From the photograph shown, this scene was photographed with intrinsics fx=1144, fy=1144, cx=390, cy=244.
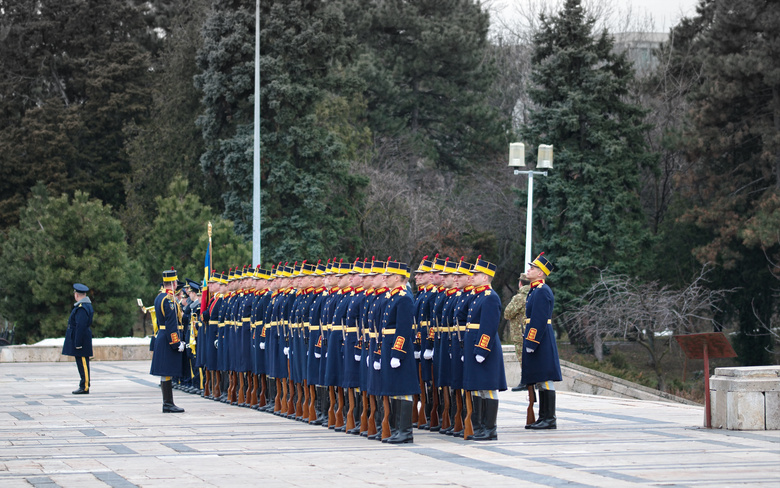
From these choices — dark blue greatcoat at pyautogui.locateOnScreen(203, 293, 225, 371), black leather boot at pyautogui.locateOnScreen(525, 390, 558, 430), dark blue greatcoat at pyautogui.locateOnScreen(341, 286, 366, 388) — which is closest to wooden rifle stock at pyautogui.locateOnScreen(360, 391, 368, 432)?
dark blue greatcoat at pyautogui.locateOnScreen(341, 286, 366, 388)

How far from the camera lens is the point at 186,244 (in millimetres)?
35031

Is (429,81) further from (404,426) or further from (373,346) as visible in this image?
(404,426)

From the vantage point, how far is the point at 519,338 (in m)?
20.1

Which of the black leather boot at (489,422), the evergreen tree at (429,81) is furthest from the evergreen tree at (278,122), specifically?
the black leather boot at (489,422)

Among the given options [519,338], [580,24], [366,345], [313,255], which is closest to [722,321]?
[580,24]

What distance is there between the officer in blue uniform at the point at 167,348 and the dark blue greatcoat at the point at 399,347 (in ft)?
15.7

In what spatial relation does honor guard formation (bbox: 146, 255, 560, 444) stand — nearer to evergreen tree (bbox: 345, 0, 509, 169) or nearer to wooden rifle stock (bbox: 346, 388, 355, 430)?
wooden rifle stock (bbox: 346, 388, 355, 430)

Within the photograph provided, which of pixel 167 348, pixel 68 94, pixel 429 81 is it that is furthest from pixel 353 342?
pixel 68 94

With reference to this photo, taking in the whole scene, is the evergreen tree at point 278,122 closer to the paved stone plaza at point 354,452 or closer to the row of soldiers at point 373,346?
the row of soldiers at point 373,346

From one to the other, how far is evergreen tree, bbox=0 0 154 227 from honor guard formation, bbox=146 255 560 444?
34.3 m

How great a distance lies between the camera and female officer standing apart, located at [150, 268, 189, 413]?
53.6 feet

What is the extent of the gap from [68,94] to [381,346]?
44.0 m

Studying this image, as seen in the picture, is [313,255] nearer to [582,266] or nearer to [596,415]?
[582,266]

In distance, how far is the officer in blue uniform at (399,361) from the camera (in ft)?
41.1
